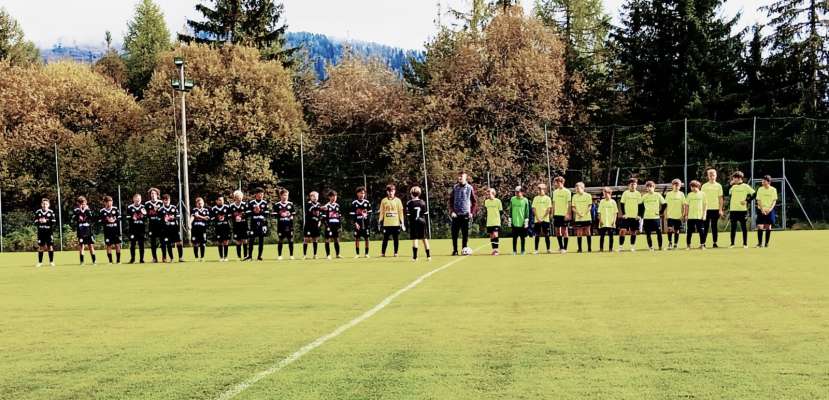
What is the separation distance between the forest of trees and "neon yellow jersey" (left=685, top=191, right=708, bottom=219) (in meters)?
21.9

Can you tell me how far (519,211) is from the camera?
2586cm

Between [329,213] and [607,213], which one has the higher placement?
[329,213]

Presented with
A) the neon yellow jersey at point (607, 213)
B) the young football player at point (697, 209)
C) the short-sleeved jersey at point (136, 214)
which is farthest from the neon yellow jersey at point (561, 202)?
the short-sleeved jersey at point (136, 214)

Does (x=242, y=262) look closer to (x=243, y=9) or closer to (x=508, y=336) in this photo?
(x=508, y=336)

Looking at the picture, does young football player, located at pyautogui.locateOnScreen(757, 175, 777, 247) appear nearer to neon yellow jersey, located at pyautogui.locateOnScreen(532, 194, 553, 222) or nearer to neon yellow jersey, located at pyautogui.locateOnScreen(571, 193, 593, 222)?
neon yellow jersey, located at pyautogui.locateOnScreen(571, 193, 593, 222)

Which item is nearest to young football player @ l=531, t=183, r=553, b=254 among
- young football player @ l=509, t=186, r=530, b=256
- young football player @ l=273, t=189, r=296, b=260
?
young football player @ l=509, t=186, r=530, b=256

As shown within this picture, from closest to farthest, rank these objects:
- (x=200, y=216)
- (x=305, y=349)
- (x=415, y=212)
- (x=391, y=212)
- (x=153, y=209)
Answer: (x=305, y=349), (x=415, y=212), (x=391, y=212), (x=153, y=209), (x=200, y=216)

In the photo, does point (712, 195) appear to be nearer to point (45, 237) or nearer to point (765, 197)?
point (765, 197)

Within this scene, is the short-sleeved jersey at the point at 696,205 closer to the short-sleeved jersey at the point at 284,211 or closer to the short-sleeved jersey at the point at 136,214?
the short-sleeved jersey at the point at 284,211

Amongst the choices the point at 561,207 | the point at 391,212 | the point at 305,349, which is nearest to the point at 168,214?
the point at 391,212

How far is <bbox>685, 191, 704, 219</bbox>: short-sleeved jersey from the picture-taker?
26297 millimetres

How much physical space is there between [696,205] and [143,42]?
6061cm

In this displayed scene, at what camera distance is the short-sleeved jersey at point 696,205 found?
86.3ft

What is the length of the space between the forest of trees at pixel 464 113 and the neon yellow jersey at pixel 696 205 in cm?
2191
